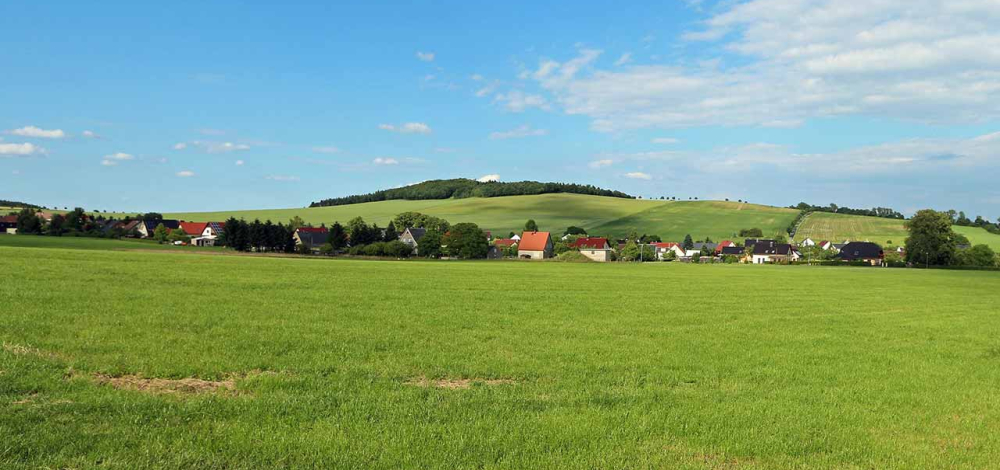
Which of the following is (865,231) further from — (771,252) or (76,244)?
(76,244)

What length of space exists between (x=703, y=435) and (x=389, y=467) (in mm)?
4319

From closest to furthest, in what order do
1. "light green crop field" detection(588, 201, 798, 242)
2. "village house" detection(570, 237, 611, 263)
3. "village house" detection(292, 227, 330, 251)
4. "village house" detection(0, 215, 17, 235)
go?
"village house" detection(292, 227, 330, 251), "village house" detection(0, 215, 17, 235), "village house" detection(570, 237, 611, 263), "light green crop field" detection(588, 201, 798, 242)

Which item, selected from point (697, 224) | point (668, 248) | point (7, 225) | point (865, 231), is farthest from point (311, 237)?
point (865, 231)

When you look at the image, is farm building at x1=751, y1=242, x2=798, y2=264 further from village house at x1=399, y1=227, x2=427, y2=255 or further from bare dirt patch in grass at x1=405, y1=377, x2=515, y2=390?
bare dirt patch in grass at x1=405, y1=377, x2=515, y2=390

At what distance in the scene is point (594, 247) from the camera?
5763 inches

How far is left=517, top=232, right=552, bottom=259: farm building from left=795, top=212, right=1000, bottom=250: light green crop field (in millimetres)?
80470

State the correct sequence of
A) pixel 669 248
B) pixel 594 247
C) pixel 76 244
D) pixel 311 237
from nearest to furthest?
pixel 76 244 < pixel 311 237 < pixel 594 247 < pixel 669 248

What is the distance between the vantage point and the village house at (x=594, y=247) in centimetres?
14246

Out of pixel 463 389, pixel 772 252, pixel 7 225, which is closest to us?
pixel 463 389

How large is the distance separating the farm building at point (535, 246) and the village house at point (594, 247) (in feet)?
24.9

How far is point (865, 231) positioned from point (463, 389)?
198 m

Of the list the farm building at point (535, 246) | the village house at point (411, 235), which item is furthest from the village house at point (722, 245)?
the village house at point (411, 235)

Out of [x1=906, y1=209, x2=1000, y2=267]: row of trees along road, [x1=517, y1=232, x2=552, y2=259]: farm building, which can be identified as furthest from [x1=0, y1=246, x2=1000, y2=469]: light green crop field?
[x1=517, y1=232, x2=552, y2=259]: farm building

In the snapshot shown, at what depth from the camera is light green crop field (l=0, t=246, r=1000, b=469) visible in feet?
25.3
